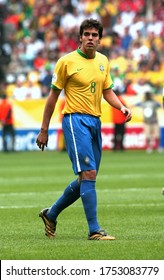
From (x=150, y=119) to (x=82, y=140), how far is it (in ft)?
76.4

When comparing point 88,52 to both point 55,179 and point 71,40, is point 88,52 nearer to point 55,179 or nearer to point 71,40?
point 55,179

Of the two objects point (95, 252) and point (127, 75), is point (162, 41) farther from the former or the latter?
point (95, 252)

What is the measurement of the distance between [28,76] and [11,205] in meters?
22.5

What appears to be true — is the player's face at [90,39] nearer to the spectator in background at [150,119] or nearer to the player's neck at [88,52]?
the player's neck at [88,52]

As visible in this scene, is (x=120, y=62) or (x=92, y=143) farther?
(x=120, y=62)

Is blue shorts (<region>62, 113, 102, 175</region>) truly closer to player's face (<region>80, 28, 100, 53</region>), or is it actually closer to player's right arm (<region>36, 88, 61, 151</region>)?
player's right arm (<region>36, 88, 61, 151</region>)

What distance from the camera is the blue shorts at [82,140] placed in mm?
11125

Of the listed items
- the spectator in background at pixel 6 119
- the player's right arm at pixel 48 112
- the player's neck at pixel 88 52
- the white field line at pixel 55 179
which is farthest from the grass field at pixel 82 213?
the spectator in background at pixel 6 119

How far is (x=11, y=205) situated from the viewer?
15719mm

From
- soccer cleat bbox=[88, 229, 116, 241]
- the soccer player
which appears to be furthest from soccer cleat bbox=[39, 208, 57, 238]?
soccer cleat bbox=[88, 229, 116, 241]

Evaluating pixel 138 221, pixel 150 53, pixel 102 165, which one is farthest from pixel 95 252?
pixel 150 53

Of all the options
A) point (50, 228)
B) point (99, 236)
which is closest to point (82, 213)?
point (50, 228)

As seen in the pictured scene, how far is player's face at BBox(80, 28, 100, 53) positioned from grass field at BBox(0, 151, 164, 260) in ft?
6.97
